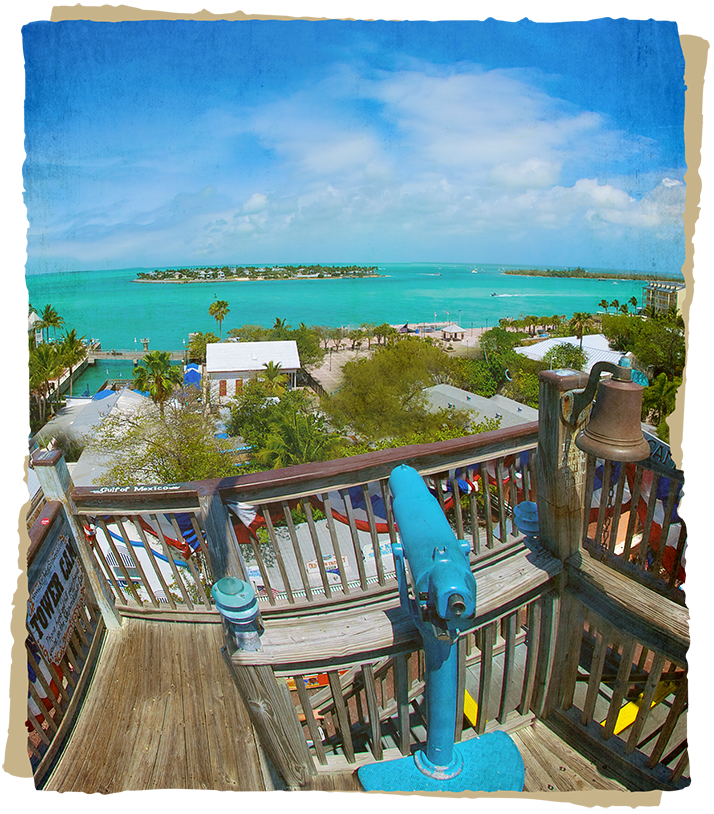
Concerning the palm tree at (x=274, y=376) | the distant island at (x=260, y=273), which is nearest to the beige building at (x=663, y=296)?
the palm tree at (x=274, y=376)

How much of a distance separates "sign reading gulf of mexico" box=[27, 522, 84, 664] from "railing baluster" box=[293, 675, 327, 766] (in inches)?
34.8

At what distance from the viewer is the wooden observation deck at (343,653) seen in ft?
4.39

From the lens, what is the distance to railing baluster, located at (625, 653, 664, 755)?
1.34 meters

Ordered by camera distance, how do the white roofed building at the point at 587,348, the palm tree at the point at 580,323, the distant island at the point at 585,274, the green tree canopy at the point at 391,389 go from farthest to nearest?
the palm tree at the point at 580,323 → the distant island at the point at 585,274 → the white roofed building at the point at 587,348 → the green tree canopy at the point at 391,389

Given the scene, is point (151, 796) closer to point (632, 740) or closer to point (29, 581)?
point (29, 581)

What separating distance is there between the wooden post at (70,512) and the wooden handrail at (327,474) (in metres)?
0.17

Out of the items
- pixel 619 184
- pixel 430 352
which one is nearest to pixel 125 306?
pixel 430 352

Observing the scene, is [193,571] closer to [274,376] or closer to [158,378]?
[158,378]

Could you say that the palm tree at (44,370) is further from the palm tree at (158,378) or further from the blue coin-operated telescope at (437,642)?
the blue coin-operated telescope at (437,642)

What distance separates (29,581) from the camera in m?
1.57

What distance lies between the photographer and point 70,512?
1.81 meters

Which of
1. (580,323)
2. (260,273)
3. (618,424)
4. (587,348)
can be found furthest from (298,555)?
(260,273)

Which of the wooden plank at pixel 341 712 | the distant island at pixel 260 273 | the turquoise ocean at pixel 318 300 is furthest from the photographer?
the distant island at pixel 260 273

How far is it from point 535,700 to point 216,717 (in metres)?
1.15
